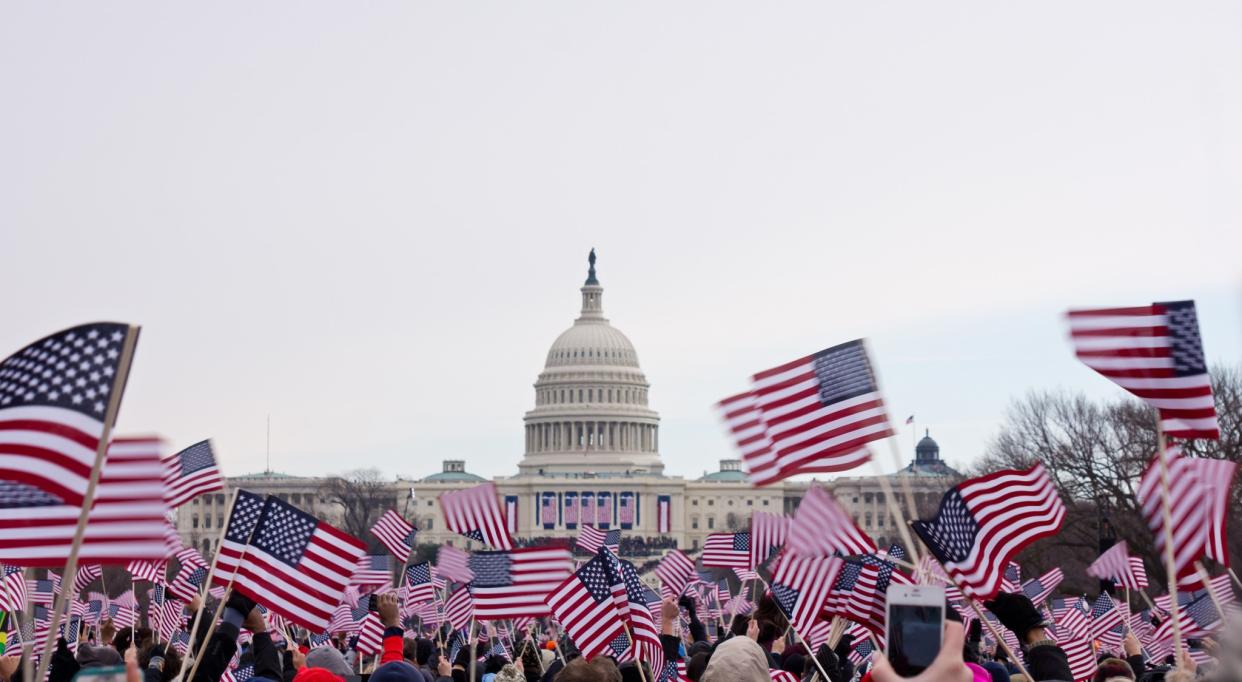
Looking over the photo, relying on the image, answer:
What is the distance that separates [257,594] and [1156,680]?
472cm

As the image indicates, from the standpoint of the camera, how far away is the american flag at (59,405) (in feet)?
22.9

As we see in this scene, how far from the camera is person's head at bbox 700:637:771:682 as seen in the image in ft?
23.9

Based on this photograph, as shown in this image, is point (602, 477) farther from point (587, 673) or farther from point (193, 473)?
point (587, 673)

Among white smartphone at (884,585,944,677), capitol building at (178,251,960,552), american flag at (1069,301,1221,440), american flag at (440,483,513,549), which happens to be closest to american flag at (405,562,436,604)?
american flag at (440,483,513,549)

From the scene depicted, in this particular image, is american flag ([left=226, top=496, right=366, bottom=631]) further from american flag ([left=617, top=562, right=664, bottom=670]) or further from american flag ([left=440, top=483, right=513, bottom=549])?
american flag ([left=440, top=483, right=513, bottom=549])

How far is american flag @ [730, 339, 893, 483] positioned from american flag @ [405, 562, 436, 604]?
12752mm

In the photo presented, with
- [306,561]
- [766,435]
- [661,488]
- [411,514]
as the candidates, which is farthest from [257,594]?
[661,488]

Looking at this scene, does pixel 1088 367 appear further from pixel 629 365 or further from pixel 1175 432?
pixel 629 365

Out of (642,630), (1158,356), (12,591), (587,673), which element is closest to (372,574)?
(12,591)

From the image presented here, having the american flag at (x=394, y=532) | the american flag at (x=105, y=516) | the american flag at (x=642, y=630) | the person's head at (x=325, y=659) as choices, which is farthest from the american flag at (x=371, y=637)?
the american flag at (x=105, y=516)

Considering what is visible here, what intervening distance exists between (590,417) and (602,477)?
6467 millimetres

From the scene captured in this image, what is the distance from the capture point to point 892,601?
17.5ft

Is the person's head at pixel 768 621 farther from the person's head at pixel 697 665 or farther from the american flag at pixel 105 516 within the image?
the american flag at pixel 105 516

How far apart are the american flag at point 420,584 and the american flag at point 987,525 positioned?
12.1m
